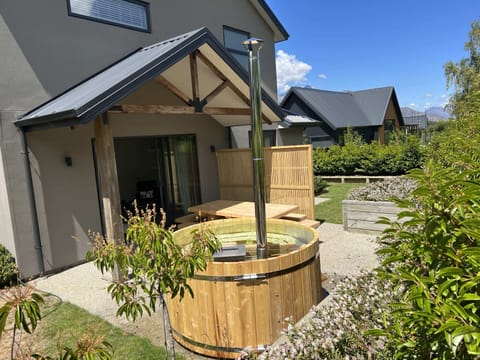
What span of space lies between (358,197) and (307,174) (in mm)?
1455

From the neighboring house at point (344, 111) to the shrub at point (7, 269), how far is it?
20.4m

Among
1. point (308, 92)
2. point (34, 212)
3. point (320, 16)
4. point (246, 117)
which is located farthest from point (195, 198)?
point (320, 16)

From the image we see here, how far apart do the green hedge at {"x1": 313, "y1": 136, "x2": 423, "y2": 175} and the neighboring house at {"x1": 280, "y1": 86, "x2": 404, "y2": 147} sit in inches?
235

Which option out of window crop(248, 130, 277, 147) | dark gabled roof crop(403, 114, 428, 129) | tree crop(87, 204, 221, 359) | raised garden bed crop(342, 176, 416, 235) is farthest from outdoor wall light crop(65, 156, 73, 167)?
dark gabled roof crop(403, 114, 428, 129)

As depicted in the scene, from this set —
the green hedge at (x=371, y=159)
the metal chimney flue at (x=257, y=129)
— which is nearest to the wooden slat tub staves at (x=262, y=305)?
the metal chimney flue at (x=257, y=129)

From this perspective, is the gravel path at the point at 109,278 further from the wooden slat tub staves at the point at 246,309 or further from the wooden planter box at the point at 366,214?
the wooden slat tub staves at the point at 246,309

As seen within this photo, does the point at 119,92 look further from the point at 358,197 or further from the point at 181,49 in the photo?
the point at 358,197

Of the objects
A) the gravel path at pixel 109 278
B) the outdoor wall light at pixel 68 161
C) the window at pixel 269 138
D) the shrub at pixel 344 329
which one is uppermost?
the window at pixel 269 138

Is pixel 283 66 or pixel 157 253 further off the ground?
pixel 283 66

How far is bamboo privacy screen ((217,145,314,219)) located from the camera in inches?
371

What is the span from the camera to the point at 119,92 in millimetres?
5828

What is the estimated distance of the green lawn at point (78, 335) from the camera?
4.24 meters

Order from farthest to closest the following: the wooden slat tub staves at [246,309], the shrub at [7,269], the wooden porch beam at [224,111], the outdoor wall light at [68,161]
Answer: the wooden porch beam at [224,111] < the outdoor wall light at [68,161] < the shrub at [7,269] < the wooden slat tub staves at [246,309]

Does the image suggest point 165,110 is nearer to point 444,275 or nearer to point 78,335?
point 78,335
